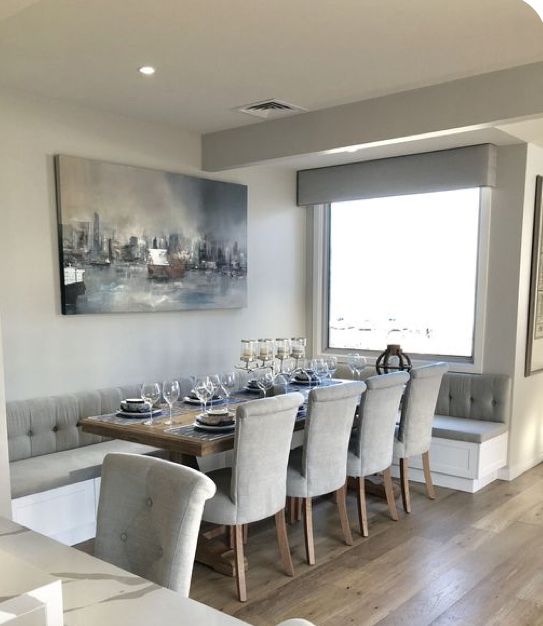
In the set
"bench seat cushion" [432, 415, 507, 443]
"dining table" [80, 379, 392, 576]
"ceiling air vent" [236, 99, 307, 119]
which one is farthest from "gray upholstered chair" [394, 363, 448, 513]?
"ceiling air vent" [236, 99, 307, 119]

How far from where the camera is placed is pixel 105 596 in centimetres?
122

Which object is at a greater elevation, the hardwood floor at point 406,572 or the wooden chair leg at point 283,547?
the wooden chair leg at point 283,547

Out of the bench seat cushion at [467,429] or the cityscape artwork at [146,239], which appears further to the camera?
the bench seat cushion at [467,429]

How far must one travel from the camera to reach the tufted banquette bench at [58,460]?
124 inches

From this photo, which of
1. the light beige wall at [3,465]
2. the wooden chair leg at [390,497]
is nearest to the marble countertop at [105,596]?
the light beige wall at [3,465]

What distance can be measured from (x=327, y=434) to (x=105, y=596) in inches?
81.7

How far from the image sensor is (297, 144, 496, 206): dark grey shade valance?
454 cm

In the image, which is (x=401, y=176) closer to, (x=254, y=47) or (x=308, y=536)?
(x=254, y=47)

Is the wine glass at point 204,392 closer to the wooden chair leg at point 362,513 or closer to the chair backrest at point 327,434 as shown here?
the chair backrest at point 327,434

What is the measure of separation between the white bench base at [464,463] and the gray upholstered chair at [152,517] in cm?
300

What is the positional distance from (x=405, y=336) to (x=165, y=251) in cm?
238

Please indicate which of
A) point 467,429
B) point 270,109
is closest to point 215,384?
point 270,109

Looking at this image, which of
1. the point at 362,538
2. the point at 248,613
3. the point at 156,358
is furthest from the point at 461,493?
the point at 156,358

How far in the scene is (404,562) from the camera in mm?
3197
